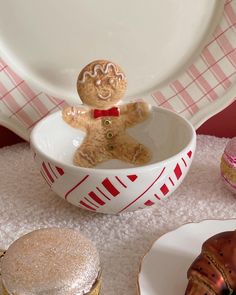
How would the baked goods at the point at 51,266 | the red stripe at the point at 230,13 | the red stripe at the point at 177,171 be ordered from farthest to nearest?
the red stripe at the point at 230,13 → the red stripe at the point at 177,171 → the baked goods at the point at 51,266

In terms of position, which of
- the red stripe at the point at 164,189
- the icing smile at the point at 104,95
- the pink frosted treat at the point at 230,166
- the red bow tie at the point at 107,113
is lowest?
the pink frosted treat at the point at 230,166

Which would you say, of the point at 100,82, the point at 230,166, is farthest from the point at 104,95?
the point at 230,166

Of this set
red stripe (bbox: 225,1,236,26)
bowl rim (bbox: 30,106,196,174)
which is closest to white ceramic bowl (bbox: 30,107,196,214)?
bowl rim (bbox: 30,106,196,174)

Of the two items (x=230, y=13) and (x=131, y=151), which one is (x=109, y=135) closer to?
(x=131, y=151)

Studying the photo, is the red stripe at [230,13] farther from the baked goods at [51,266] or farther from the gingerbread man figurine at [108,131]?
the baked goods at [51,266]

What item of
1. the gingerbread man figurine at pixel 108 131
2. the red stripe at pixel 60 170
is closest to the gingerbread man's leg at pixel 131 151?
the gingerbread man figurine at pixel 108 131

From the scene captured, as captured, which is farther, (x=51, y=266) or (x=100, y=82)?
(x=100, y=82)
